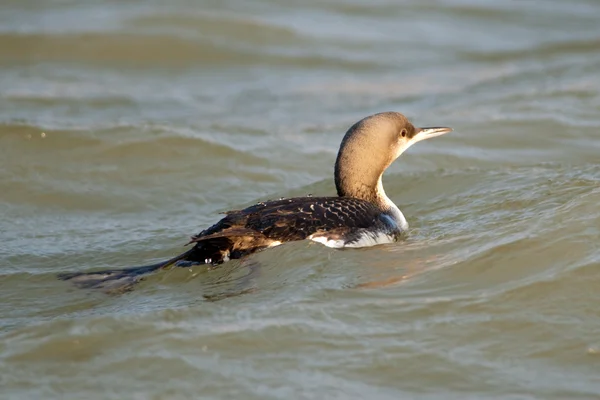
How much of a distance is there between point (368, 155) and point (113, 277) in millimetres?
2143

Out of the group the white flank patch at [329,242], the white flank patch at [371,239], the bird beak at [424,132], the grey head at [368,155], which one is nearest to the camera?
the white flank patch at [329,242]

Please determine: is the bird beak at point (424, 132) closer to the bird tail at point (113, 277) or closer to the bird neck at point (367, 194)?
the bird neck at point (367, 194)

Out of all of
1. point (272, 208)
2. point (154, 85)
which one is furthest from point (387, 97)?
point (272, 208)

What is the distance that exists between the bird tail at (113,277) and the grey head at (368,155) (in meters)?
1.50

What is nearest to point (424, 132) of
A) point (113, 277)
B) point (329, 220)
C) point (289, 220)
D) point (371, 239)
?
point (371, 239)

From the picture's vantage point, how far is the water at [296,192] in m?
5.66

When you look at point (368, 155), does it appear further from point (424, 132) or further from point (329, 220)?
point (329, 220)

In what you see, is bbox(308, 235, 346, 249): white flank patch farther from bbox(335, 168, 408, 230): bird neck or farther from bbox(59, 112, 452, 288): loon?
bbox(335, 168, 408, 230): bird neck

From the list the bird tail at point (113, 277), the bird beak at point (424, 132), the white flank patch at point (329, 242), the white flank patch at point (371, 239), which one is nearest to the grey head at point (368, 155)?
the bird beak at point (424, 132)

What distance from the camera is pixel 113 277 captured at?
23.2 feet

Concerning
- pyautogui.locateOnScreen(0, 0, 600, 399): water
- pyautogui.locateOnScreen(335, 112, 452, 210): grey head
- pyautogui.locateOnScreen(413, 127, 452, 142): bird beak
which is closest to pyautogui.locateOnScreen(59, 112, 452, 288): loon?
pyautogui.locateOnScreen(335, 112, 452, 210): grey head

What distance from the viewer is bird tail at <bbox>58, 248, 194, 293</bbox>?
274 inches

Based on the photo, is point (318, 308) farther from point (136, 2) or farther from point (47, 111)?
point (136, 2)

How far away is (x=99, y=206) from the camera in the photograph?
30.9ft
